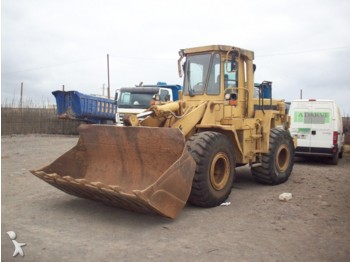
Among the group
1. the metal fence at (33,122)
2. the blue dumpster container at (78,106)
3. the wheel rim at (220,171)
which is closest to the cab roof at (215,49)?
the wheel rim at (220,171)

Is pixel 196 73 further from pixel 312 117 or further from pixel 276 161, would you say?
pixel 312 117

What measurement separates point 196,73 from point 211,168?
236cm

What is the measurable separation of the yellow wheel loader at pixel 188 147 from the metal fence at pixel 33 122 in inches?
696

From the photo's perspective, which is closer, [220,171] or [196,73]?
[220,171]

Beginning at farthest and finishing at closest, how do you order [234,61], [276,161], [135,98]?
[135,98], [276,161], [234,61]

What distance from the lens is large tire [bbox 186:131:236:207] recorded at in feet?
19.4

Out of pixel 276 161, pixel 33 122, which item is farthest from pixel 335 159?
pixel 33 122

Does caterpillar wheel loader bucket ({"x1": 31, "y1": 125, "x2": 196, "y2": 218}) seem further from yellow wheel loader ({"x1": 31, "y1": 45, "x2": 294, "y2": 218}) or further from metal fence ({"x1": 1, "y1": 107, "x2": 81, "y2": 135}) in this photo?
metal fence ({"x1": 1, "y1": 107, "x2": 81, "y2": 135})

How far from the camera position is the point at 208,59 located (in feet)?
24.4

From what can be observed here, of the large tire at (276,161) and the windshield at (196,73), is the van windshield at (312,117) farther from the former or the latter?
the windshield at (196,73)

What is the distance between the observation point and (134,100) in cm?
1573

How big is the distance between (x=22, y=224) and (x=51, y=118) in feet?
66.5

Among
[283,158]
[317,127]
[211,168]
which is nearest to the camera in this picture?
[211,168]

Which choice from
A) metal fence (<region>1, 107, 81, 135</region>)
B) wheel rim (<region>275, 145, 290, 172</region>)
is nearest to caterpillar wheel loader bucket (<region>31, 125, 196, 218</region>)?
wheel rim (<region>275, 145, 290, 172</region>)
